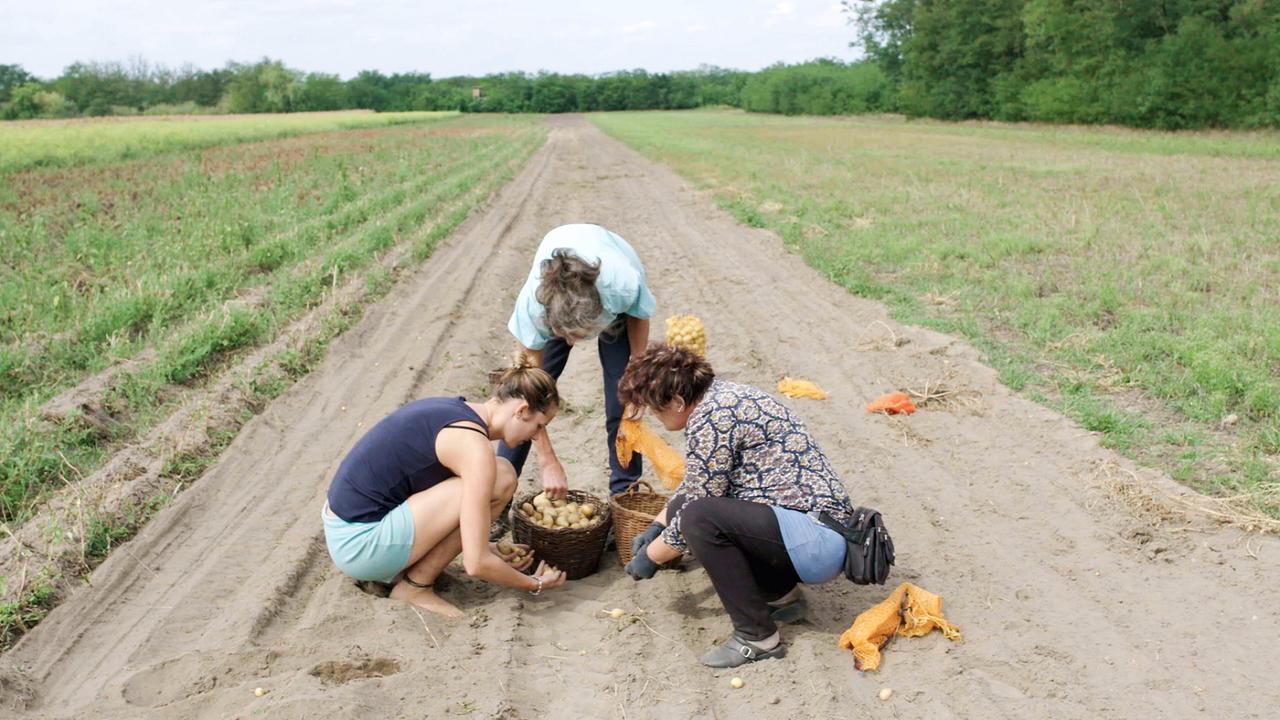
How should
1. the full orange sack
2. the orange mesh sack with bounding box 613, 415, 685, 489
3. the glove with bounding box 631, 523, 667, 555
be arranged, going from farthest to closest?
1. the full orange sack
2. the orange mesh sack with bounding box 613, 415, 685, 489
3. the glove with bounding box 631, 523, 667, 555

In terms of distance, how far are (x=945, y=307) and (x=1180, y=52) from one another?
3308 cm

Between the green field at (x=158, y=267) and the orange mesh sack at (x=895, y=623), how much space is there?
4513mm

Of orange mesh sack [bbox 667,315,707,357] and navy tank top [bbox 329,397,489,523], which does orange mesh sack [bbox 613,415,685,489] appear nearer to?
navy tank top [bbox 329,397,489,523]

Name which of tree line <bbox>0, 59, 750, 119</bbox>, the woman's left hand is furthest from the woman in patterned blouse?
tree line <bbox>0, 59, 750, 119</bbox>

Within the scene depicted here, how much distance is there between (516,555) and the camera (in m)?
4.91

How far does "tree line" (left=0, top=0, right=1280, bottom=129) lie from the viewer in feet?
115

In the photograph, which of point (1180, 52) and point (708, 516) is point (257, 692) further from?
point (1180, 52)

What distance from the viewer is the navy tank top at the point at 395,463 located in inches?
173

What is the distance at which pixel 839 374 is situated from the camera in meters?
8.11

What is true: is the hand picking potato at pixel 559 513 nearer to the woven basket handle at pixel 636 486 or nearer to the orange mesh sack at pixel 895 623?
the woven basket handle at pixel 636 486

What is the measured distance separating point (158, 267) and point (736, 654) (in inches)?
374

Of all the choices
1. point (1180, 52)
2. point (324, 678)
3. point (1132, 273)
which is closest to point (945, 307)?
point (1132, 273)

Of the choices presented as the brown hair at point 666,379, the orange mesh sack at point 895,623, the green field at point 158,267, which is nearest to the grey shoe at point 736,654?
the orange mesh sack at point 895,623

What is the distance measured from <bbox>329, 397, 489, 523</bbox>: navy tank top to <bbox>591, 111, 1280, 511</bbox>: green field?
13.8 ft
